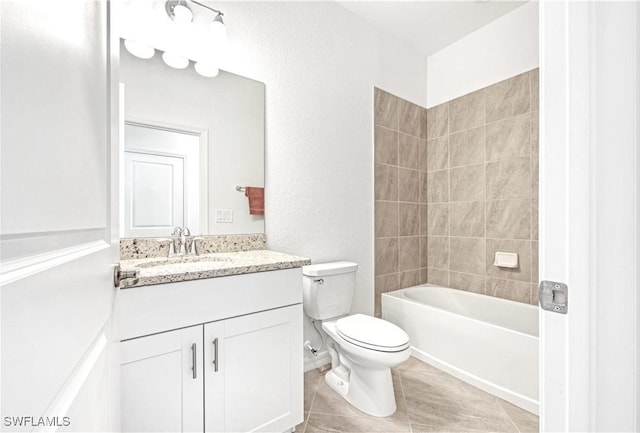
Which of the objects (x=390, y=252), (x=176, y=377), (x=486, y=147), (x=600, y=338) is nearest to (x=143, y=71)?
(x=176, y=377)

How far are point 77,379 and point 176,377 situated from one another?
0.83m

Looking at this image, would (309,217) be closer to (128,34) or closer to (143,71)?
(143,71)

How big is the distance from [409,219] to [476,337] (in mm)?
1182

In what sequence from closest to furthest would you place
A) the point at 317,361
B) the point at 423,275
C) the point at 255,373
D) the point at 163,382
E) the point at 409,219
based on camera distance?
the point at 163,382 < the point at 255,373 < the point at 317,361 < the point at 409,219 < the point at 423,275

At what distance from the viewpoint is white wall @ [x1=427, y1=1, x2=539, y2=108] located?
2.20 metres

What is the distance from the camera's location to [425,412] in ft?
5.39

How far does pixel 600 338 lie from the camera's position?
519 mm

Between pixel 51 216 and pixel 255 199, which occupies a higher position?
pixel 255 199

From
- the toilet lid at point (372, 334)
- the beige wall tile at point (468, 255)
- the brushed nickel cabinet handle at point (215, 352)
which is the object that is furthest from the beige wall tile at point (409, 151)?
the brushed nickel cabinet handle at point (215, 352)

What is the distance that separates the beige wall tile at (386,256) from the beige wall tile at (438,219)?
0.52 m

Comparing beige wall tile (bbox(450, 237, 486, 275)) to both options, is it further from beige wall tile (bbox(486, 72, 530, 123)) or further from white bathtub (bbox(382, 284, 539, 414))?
beige wall tile (bbox(486, 72, 530, 123))

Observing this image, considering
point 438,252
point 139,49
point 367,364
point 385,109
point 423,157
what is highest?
point 385,109

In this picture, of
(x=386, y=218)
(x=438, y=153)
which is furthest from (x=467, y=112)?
(x=386, y=218)

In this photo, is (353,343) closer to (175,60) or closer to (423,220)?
(423,220)
